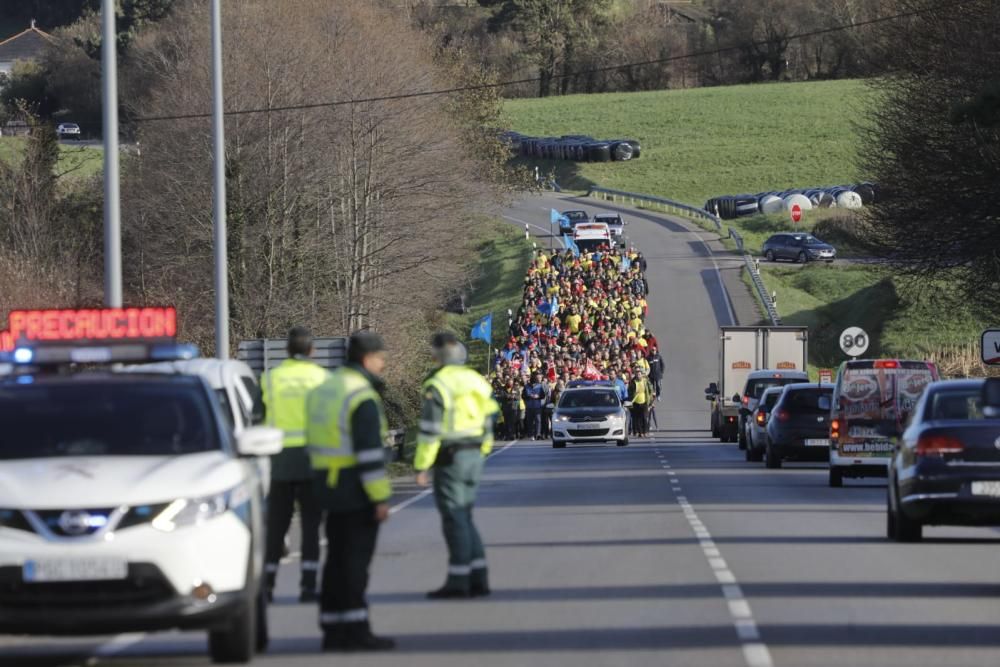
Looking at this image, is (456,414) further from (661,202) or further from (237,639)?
(661,202)

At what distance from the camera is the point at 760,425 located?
119 ft

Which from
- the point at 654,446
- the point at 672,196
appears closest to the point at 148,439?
the point at 654,446

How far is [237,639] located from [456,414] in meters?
3.59

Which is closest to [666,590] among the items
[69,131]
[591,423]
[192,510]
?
[192,510]

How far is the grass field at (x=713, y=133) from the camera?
119 m

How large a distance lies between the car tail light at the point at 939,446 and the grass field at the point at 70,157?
208ft

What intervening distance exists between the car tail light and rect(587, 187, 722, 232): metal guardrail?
259ft

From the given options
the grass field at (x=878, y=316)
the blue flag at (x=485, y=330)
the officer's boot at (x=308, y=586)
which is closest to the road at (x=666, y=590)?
the officer's boot at (x=308, y=586)

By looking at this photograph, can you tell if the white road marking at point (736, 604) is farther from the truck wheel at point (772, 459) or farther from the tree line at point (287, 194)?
the tree line at point (287, 194)

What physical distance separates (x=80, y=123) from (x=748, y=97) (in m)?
55.5

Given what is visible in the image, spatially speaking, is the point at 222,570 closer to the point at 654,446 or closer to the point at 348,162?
the point at 654,446

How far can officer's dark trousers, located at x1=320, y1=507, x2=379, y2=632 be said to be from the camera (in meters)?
11.3

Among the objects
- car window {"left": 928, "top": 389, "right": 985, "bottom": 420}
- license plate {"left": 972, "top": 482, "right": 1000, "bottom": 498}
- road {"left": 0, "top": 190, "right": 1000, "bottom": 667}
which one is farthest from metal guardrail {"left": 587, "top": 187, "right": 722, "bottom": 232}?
license plate {"left": 972, "top": 482, "right": 1000, "bottom": 498}

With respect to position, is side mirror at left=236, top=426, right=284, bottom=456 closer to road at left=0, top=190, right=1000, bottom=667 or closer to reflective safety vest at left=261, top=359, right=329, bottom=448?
road at left=0, top=190, right=1000, bottom=667
